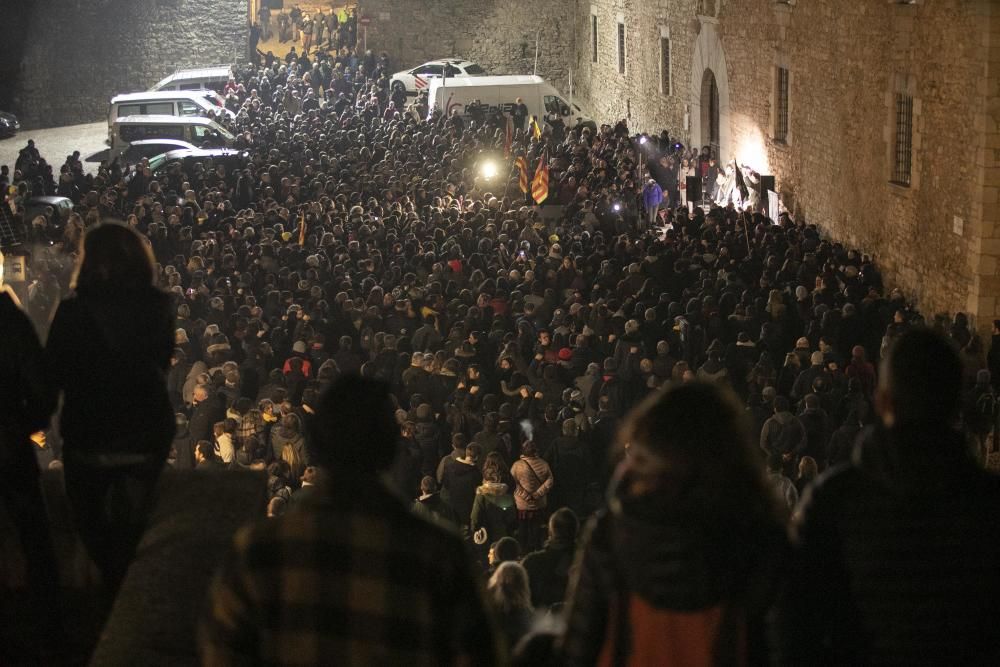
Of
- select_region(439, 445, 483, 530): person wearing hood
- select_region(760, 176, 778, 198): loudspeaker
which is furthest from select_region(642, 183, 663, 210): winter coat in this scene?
select_region(439, 445, 483, 530): person wearing hood

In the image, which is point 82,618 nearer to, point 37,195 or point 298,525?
point 298,525

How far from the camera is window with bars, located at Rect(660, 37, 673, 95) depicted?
3189cm

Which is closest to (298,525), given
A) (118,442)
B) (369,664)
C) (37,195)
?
(369,664)

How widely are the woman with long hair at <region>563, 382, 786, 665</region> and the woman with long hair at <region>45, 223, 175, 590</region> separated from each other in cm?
207

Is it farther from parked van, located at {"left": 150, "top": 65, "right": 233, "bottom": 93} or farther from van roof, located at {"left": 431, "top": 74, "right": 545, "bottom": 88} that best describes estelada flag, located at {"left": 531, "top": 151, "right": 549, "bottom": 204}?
parked van, located at {"left": 150, "top": 65, "right": 233, "bottom": 93}

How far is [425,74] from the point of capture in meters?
42.3

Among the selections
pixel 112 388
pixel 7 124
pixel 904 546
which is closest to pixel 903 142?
pixel 112 388

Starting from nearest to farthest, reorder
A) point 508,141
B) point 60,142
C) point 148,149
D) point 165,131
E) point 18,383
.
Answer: point 18,383
point 508,141
point 148,149
point 165,131
point 60,142

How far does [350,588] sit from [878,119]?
16.7m

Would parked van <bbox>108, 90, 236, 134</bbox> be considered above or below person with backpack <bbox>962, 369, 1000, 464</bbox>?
above

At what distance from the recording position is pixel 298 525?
314cm

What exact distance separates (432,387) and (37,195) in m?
15.4

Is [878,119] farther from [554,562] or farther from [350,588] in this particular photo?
[350,588]

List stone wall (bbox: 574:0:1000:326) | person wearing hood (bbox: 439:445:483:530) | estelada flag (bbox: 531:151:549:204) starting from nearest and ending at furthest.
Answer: person wearing hood (bbox: 439:445:483:530)
stone wall (bbox: 574:0:1000:326)
estelada flag (bbox: 531:151:549:204)
